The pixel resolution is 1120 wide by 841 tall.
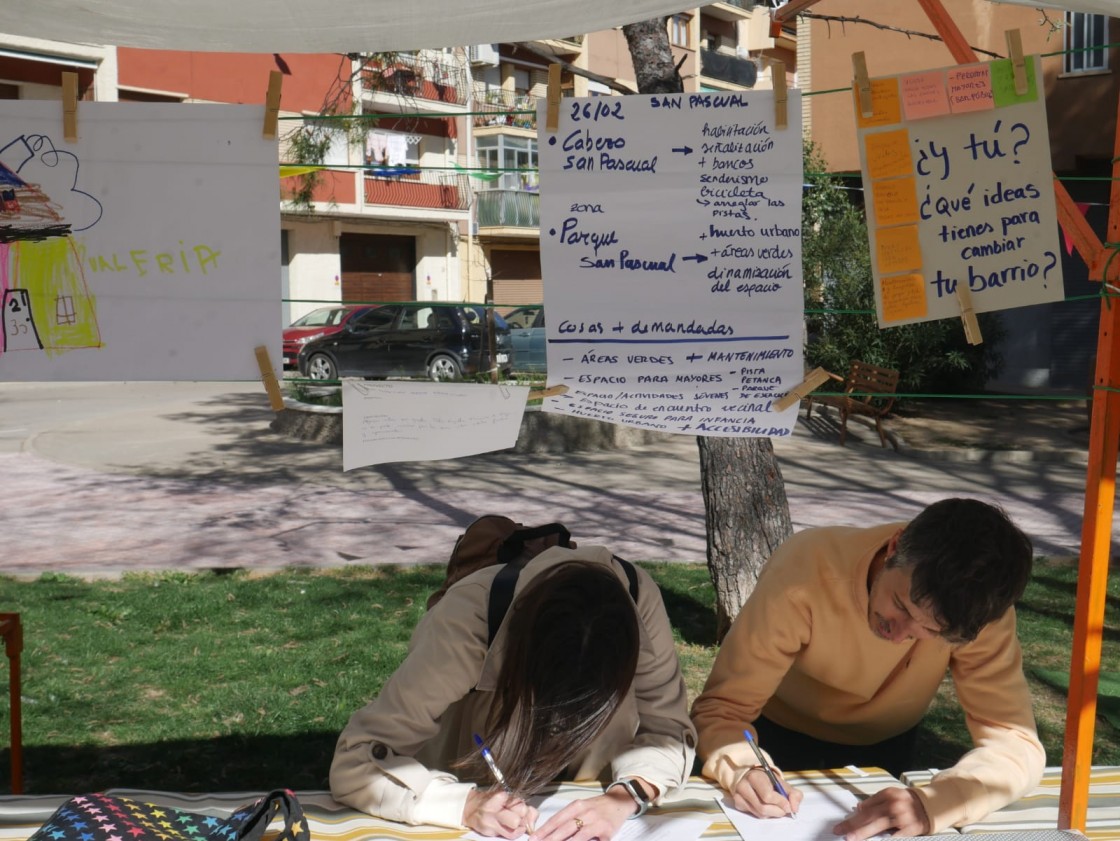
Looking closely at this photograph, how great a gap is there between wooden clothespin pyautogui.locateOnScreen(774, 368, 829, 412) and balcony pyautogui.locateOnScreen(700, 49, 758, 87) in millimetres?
40456

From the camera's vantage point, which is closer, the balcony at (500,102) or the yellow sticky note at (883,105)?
the yellow sticky note at (883,105)

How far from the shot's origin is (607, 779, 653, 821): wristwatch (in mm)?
1989

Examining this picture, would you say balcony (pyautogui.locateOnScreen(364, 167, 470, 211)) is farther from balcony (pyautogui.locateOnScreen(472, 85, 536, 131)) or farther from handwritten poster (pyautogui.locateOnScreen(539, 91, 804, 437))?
handwritten poster (pyautogui.locateOnScreen(539, 91, 804, 437))

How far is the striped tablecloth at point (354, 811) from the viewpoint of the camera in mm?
1912

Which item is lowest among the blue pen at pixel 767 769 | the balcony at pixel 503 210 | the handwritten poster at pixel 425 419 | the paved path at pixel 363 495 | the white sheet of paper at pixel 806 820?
the paved path at pixel 363 495

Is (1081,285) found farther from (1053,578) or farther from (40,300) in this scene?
(40,300)

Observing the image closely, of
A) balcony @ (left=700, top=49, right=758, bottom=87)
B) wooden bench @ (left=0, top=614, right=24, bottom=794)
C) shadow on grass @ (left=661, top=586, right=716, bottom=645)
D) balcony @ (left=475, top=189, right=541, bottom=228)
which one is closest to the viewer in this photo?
wooden bench @ (left=0, top=614, right=24, bottom=794)

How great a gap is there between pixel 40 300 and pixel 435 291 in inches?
1208

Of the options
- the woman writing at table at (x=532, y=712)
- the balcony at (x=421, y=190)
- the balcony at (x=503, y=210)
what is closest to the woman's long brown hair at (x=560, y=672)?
the woman writing at table at (x=532, y=712)

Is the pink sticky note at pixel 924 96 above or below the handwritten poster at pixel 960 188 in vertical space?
above

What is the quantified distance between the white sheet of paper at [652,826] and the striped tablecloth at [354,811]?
2 centimetres

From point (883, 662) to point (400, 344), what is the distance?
43.6 ft

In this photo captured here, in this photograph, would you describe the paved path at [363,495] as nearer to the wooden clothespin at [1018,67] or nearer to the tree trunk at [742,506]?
the tree trunk at [742,506]

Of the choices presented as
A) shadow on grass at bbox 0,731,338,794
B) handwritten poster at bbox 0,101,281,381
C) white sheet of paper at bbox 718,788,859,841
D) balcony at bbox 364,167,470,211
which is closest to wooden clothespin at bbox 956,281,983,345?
white sheet of paper at bbox 718,788,859,841
